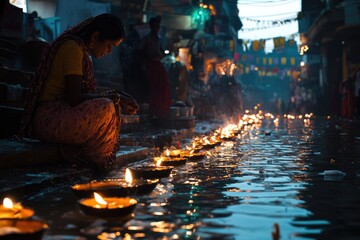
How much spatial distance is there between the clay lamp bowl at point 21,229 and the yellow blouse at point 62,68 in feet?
9.02

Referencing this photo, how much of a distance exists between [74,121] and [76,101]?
0.22m

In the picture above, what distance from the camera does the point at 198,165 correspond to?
20.7 ft

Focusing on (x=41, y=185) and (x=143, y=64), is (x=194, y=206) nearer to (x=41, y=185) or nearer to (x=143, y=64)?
(x=41, y=185)

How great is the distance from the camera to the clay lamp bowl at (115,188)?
3459 millimetres

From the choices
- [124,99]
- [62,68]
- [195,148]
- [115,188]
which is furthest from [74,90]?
[195,148]

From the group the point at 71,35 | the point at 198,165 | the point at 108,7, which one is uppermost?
the point at 108,7

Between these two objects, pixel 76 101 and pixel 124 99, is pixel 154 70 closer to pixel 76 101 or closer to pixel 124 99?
pixel 124 99

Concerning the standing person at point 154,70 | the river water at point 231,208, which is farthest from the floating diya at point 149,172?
the standing person at point 154,70

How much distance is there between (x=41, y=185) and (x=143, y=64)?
31.9ft

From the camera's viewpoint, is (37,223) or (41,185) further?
(41,185)

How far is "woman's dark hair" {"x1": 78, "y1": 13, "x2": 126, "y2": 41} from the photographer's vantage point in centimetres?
521

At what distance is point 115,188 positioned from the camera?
3502 millimetres

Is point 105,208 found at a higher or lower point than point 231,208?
higher

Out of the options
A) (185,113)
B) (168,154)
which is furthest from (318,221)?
(185,113)
